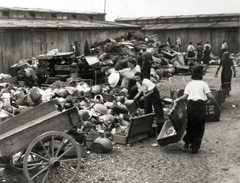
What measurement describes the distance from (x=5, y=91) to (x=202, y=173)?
22.5 feet

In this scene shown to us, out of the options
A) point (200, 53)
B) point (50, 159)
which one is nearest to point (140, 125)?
point (50, 159)

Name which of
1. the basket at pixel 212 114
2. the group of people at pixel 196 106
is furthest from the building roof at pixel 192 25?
the group of people at pixel 196 106

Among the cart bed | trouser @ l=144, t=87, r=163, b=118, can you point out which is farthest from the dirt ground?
the cart bed

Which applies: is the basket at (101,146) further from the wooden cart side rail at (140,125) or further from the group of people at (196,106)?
the group of people at (196,106)

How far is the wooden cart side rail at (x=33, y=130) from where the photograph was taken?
Answer: 15.5 feet

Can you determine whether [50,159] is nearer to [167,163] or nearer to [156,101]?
[167,163]

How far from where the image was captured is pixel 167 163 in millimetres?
6359

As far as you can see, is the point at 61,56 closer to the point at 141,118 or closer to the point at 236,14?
the point at 141,118

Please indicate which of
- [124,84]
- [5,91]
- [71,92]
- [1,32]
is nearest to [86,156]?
[71,92]

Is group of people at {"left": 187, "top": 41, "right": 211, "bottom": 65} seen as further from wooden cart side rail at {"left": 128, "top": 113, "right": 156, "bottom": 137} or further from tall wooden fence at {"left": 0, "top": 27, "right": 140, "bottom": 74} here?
wooden cart side rail at {"left": 128, "top": 113, "right": 156, "bottom": 137}

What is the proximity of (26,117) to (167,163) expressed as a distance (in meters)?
2.71

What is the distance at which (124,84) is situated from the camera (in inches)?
492

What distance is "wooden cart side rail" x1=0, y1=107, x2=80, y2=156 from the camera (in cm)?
471

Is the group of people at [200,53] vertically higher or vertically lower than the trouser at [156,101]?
higher
